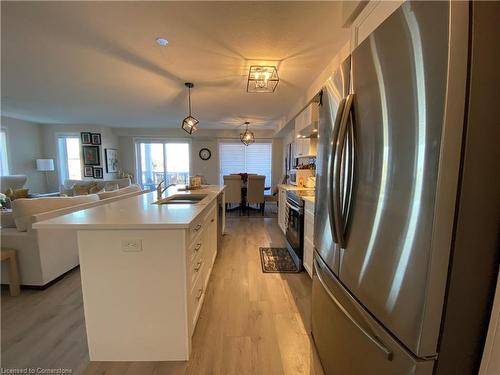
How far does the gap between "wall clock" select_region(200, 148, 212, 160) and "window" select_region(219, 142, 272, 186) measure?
1.33 ft

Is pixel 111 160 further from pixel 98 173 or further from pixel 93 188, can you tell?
pixel 93 188

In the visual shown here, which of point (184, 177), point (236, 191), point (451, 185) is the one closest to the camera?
point (451, 185)

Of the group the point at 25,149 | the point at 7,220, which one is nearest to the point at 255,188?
the point at 7,220

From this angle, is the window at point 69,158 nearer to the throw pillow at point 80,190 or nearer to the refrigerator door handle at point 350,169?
the throw pillow at point 80,190

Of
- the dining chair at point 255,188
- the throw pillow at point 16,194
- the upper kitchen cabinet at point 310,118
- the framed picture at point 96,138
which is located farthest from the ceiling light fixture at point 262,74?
the framed picture at point 96,138

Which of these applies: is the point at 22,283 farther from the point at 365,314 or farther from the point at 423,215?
the point at 423,215

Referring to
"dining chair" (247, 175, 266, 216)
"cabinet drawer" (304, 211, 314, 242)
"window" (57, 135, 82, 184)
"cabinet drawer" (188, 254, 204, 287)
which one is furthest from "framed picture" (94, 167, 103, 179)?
"cabinet drawer" (304, 211, 314, 242)

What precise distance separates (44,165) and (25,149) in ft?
1.83

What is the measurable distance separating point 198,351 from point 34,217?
2025mm

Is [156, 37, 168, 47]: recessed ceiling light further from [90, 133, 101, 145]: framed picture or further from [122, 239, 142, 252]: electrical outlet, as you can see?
[90, 133, 101, 145]: framed picture

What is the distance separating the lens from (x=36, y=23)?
181cm

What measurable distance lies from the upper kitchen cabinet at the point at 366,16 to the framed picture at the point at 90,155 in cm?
716

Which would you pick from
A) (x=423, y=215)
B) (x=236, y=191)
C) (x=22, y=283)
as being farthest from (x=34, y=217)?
(x=236, y=191)

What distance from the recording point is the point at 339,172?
1024mm
